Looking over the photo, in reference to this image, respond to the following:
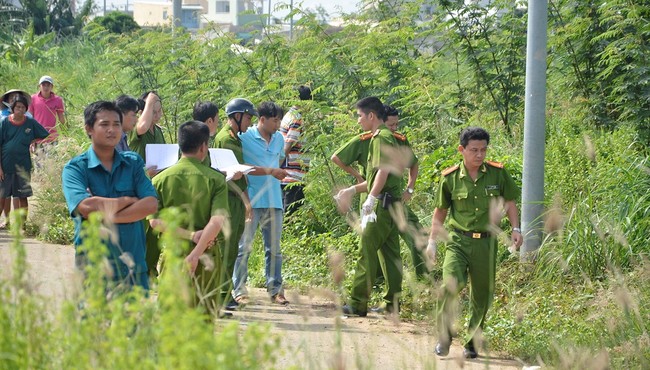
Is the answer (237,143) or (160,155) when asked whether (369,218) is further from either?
(160,155)

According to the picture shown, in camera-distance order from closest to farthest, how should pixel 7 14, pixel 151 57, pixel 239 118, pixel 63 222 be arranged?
pixel 239 118
pixel 63 222
pixel 151 57
pixel 7 14

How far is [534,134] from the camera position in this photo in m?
9.72

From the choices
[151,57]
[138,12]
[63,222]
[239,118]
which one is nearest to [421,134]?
[239,118]

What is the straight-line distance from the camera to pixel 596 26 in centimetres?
1273

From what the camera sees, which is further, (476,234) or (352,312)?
(352,312)

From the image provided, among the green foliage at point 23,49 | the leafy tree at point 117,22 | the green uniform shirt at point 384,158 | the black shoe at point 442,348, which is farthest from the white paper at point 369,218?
the leafy tree at point 117,22

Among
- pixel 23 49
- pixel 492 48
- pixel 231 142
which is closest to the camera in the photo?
pixel 231 142

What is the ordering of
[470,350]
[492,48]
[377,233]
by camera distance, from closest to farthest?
[470,350] → [377,233] → [492,48]

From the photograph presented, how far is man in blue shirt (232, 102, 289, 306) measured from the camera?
33.1ft

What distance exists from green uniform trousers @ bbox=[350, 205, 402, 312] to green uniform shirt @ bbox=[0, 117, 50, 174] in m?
5.52

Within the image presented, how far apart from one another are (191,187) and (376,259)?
300 centimetres

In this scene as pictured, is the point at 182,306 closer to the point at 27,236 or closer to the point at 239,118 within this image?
the point at 239,118

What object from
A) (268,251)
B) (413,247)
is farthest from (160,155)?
(413,247)

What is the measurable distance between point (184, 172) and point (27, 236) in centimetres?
723
